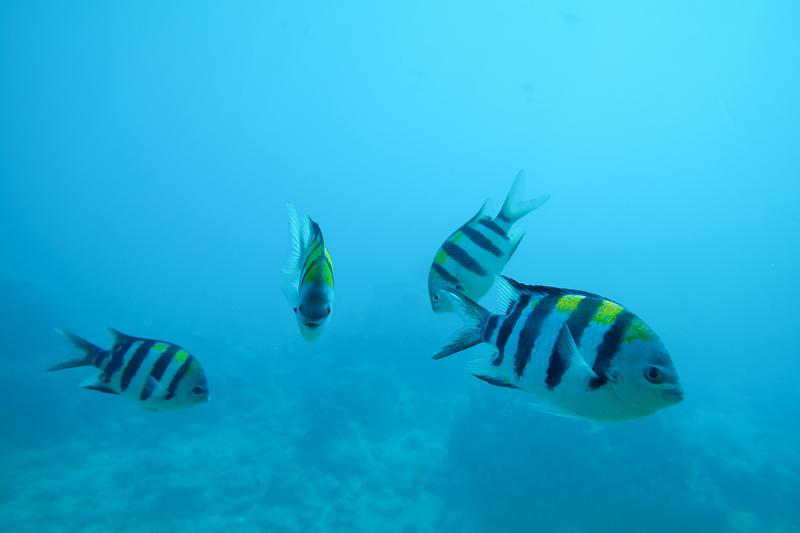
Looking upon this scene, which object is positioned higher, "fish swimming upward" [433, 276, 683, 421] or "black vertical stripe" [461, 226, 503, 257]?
"black vertical stripe" [461, 226, 503, 257]

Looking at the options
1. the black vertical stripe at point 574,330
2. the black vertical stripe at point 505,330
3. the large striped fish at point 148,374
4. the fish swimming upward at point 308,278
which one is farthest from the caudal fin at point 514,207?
the large striped fish at point 148,374

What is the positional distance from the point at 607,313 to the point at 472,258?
1.18 meters

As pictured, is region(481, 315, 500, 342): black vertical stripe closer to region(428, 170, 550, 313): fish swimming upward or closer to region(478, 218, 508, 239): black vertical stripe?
region(428, 170, 550, 313): fish swimming upward

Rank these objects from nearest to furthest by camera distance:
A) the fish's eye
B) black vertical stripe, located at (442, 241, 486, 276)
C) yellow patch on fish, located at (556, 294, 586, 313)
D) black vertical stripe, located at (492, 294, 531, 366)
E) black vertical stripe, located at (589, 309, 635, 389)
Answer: the fish's eye → black vertical stripe, located at (589, 309, 635, 389) → yellow patch on fish, located at (556, 294, 586, 313) → black vertical stripe, located at (492, 294, 531, 366) → black vertical stripe, located at (442, 241, 486, 276)

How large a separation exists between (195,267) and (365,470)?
4418 inches

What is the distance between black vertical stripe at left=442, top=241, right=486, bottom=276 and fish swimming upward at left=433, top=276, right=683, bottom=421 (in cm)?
80

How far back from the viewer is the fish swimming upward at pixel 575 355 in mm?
1439

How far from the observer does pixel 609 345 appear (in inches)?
60.4

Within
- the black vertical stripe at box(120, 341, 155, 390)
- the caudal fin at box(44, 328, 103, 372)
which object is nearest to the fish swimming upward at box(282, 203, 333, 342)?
the black vertical stripe at box(120, 341, 155, 390)

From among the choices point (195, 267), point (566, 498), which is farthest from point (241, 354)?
point (195, 267)

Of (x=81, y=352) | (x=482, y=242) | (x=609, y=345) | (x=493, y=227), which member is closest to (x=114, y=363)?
(x=81, y=352)

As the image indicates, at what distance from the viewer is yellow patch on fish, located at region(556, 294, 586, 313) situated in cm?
166

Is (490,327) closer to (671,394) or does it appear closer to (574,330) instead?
(574,330)

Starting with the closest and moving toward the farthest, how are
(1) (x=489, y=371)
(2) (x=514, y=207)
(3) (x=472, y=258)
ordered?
(1) (x=489, y=371), (3) (x=472, y=258), (2) (x=514, y=207)
